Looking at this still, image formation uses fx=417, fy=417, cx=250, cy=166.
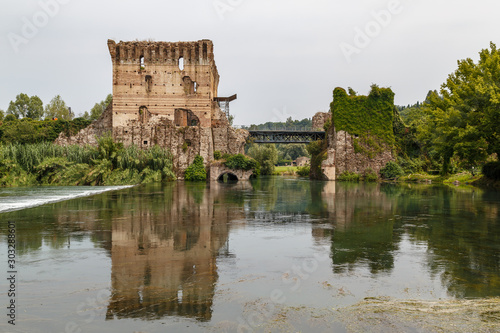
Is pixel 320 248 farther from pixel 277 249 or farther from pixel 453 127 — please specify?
pixel 453 127

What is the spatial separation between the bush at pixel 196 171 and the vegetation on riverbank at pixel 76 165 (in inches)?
144

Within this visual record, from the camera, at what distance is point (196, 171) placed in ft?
130

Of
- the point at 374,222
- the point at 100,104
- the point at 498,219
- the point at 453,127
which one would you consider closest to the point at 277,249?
the point at 374,222

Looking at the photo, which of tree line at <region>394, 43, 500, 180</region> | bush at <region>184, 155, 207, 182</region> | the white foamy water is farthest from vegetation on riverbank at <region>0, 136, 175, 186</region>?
tree line at <region>394, 43, 500, 180</region>

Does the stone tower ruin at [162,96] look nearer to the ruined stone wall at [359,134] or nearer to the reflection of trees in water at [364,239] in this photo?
the ruined stone wall at [359,134]

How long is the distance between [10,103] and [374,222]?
7641 cm

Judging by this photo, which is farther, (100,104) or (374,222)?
(100,104)

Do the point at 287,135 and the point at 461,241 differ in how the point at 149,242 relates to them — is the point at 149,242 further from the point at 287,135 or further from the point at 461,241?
the point at 287,135

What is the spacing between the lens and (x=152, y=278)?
18.9 ft

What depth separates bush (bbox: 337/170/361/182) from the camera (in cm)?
3956

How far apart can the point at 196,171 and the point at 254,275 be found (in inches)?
1334

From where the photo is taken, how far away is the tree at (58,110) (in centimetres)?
7312

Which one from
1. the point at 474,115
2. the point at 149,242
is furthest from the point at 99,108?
the point at 149,242

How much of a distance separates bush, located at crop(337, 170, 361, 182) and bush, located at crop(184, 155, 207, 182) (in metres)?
13.1
